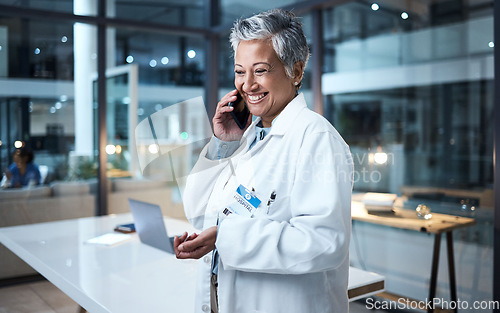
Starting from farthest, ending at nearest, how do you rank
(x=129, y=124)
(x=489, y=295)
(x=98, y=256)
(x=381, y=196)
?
(x=129, y=124) < (x=381, y=196) < (x=489, y=295) < (x=98, y=256)

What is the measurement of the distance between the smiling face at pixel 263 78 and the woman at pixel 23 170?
3.93 meters

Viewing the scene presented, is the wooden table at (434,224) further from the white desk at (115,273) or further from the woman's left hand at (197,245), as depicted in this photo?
the woman's left hand at (197,245)

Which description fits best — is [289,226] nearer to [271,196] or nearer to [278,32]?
[271,196]

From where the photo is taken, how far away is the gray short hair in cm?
119

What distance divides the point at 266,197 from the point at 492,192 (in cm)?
251

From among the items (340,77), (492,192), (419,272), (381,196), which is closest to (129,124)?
(340,77)

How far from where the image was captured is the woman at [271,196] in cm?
104

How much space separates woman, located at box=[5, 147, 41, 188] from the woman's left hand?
3960 mm

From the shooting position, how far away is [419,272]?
12.2 ft

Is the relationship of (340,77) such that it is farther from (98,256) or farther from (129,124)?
(98,256)

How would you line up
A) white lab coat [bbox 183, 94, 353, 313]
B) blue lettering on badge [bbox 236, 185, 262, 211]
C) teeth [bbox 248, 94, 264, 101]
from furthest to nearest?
teeth [bbox 248, 94, 264, 101], blue lettering on badge [bbox 236, 185, 262, 211], white lab coat [bbox 183, 94, 353, 313]

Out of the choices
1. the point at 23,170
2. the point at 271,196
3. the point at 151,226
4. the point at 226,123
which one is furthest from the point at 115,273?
the point at 23,170
